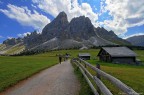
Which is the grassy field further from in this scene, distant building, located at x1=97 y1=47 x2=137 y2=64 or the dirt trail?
distant building, located at x1=97 y1=47 x2=137 y2=64

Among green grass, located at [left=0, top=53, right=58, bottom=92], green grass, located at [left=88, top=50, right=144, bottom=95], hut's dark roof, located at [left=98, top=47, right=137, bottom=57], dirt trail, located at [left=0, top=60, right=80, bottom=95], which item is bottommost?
green grass, located at [left=88, top=50, right=144, bottom=95]

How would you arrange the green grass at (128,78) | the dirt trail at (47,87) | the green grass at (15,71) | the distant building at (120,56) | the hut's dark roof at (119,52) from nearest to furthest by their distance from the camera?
1. the dirt trail at (47,87)
2. the green grass at (128,78)
3. the green grass at (15,71)
4. the distant building at (120,56)
5. the hut's dark roof at (119,52)

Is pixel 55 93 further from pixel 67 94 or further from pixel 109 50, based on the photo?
pixel 109 50

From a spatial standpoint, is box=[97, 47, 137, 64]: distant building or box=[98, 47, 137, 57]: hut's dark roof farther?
box=[98, 47, 137, 57]: hut's dark roof

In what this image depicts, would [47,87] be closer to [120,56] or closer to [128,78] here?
[128,78]

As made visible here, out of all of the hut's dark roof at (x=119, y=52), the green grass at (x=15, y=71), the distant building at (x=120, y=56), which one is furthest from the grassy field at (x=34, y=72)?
the hut's dark roof at (x=119, y=52)

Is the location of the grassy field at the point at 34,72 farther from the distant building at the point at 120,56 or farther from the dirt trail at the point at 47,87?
the distant building at the point at 120,56

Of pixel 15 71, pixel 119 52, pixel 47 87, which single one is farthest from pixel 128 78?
pixel 119 52

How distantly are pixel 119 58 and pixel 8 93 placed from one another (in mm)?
64081

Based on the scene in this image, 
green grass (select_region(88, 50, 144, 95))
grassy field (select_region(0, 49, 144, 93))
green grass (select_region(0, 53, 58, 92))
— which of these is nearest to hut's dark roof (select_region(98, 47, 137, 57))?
grassy field (select_region(0, 49, 144, 93))

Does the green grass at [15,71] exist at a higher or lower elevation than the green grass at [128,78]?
higher

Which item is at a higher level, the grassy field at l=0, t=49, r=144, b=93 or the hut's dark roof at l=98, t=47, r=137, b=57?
the hut's dark roof at l=98, t=47, r=137, b=57

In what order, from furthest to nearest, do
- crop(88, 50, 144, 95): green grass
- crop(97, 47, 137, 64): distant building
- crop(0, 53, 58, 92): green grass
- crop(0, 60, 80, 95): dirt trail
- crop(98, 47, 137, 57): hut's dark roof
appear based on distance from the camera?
1. crop(98, 47, 137, 57): hut's dark roof
2. crop(97, 47, 137, 64): distant building
3. crop(0, 53, 58, 92): green grass
4. crop(88, 50, 144, 95): green grass
5. crop(0, 60, 80, 95): dirt trail

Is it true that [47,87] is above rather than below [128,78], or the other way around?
above
